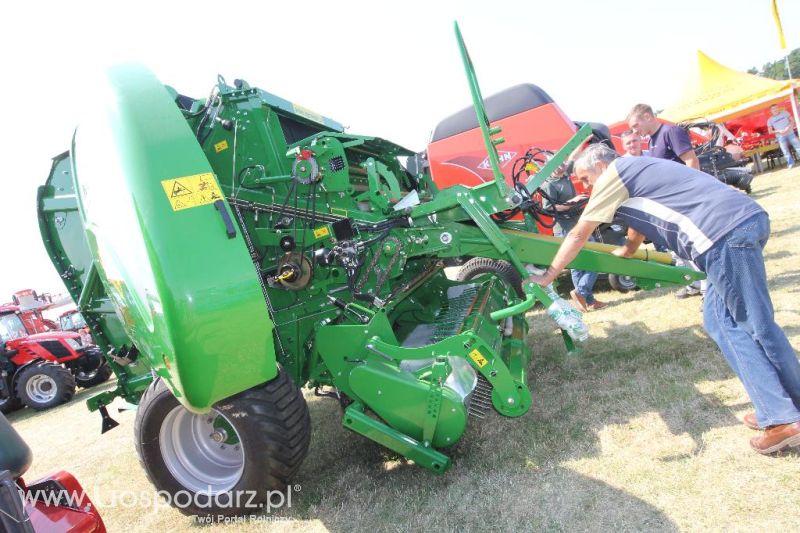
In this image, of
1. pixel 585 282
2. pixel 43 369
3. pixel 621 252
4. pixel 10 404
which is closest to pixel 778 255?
pixel 585 282

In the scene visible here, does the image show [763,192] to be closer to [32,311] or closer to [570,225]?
[570,225]

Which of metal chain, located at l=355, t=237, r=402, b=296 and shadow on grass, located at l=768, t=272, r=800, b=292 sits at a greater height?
metal chain, located at l=355, t=237, r=402, b=296

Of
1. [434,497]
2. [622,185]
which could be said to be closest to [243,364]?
[434,497]

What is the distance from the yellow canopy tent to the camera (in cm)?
1352

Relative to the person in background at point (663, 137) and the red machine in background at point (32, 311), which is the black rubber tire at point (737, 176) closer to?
the person in background at point (663, 137)

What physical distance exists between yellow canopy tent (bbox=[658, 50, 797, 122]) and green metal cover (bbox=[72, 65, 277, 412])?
591 inches

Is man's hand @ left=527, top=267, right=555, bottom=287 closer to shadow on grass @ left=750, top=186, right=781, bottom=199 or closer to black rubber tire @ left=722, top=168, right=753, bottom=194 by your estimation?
black rubber tire @ left=722, top=168, right=753, bottom=194

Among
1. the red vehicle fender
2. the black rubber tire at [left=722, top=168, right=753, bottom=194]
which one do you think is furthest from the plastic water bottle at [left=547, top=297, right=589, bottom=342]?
the black rubber tire at [left=722, top=168, right=753, bottom=194]

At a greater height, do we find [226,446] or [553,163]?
[553,163]

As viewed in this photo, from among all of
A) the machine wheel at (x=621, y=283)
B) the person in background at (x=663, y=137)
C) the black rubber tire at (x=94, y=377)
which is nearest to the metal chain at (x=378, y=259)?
the person in background at (x=663, y=137)

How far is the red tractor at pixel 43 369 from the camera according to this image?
862 centimetres

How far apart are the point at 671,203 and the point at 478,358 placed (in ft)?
4.01

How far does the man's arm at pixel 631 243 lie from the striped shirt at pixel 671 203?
40 centimetres

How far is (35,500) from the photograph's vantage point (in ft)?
6.09
